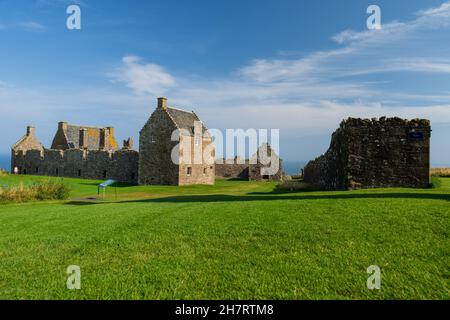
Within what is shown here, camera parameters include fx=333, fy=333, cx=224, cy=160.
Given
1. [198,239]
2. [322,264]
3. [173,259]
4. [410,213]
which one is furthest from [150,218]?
[410,213]

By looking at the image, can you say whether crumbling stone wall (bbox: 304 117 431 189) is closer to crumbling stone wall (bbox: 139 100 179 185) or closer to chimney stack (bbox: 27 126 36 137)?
crumbling stone wall (bbox: 139 100 179 185)

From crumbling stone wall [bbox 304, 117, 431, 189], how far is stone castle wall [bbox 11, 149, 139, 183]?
3308 cm

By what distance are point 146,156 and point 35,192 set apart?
2095 centimetres

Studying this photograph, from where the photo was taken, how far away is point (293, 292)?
18.1 feet

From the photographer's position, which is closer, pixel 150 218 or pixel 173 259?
pixel 173 259

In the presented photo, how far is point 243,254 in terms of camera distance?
743 centimetres

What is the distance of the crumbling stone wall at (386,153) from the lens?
18.9 m

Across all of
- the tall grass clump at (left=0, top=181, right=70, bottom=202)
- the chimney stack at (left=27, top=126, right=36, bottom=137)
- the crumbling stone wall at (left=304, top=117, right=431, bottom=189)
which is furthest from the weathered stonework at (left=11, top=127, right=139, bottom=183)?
the crumbling stone wall at (left=304, top=117, right=431, bottom=189)

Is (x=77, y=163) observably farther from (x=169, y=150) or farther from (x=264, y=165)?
(x=264, y=165)

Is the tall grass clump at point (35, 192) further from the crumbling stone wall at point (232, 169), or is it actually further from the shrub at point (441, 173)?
the crumbling stone wall at point (232, 169)

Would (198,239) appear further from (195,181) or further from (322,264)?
(195,181)

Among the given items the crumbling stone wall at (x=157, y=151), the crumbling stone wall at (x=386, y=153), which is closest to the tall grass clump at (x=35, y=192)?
the crumbling stone wall at (x=157, y=151)

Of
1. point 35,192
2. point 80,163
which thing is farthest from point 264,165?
point 35,192
